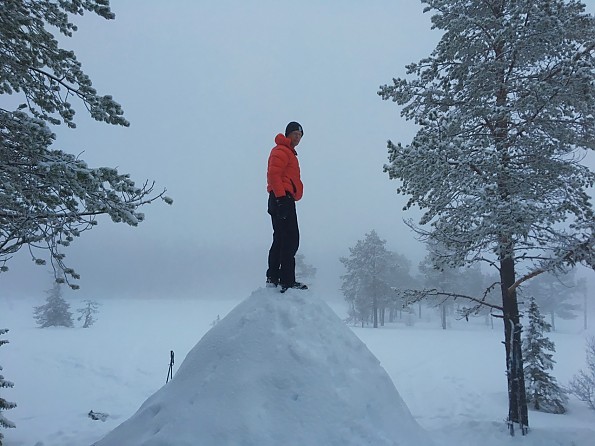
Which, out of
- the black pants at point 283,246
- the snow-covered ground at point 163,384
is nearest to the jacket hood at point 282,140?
the black pants at point 283,246

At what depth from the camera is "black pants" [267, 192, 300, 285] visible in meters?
5.78

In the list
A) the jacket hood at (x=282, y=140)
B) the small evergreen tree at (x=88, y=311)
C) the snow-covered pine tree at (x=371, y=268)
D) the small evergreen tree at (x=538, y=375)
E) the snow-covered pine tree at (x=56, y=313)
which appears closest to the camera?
the jacket hood at (x=282, y=140)

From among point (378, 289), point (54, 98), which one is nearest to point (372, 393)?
point (54, 98)

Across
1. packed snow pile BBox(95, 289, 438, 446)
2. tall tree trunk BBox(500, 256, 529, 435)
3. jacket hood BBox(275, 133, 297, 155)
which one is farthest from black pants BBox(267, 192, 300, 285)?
tall tree trunk BBox(500, 256, 529, 435)

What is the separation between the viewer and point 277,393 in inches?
160

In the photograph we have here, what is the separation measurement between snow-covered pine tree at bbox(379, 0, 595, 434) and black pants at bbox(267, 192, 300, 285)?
101 inches

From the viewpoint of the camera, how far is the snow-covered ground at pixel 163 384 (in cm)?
737

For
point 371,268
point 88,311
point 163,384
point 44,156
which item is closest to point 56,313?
point 88,311

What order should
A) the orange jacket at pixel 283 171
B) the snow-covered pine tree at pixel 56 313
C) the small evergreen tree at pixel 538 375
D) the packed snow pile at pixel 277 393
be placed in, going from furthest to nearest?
the snow-covered pine tree at pixel 56 313
the small evergreen tree at pixel 538 375
the orange jacket at pixel 283 171
the packed snow pile at pixel 277 393

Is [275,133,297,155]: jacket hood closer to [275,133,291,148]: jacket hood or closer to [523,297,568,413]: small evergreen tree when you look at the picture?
[275,133,291,148]: jacket hood

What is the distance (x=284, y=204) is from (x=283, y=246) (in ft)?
2.20

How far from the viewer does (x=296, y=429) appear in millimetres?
3738

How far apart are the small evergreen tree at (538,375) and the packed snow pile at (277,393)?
34.7ft

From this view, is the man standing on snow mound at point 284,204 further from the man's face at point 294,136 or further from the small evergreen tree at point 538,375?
the small evergreen tree at point 538,375
